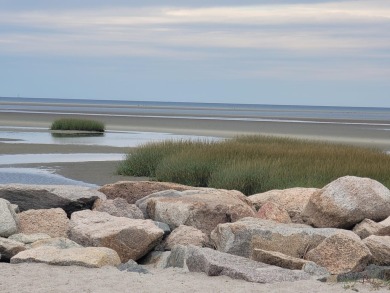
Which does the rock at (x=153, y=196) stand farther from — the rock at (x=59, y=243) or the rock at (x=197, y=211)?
the rock at (x=59, y=243)

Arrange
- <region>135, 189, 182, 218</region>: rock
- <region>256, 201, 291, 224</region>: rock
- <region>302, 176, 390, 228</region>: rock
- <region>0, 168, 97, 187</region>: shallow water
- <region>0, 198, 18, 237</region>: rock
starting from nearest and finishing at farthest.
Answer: <region>0, 198, 18, 237</region>: rock → <region>302, 176, 390, 228</region>: rock → <region>256, 201, 291, 224</region>: rock → <region>135, 189, 182, 218</region>: rock → <region>0, 168, 97, 187</region>: shallow water

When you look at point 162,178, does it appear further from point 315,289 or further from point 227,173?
point 315,289

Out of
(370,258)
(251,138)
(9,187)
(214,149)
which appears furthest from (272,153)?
(370,258)

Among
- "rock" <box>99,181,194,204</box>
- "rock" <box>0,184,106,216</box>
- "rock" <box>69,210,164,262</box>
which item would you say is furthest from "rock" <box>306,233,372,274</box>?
"rock" <box>99,181,194,204</box>

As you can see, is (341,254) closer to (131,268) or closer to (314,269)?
(314,269)

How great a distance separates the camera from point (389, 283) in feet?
29.9

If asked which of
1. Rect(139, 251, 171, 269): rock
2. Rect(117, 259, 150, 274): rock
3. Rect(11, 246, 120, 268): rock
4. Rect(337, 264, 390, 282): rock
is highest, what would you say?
Rect(337, 264, 390, 282): rock

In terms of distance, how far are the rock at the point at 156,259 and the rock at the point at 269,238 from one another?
76 cm

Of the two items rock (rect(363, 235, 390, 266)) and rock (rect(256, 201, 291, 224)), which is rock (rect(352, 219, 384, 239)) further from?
rock (rect(363, 235, 390, 266))

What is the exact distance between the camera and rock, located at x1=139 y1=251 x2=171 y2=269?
10.7m

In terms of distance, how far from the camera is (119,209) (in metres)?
12.7

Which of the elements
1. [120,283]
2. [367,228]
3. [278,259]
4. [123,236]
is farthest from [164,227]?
[367,228]

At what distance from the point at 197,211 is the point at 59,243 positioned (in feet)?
7.34

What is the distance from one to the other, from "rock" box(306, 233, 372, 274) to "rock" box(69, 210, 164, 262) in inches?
84.5
